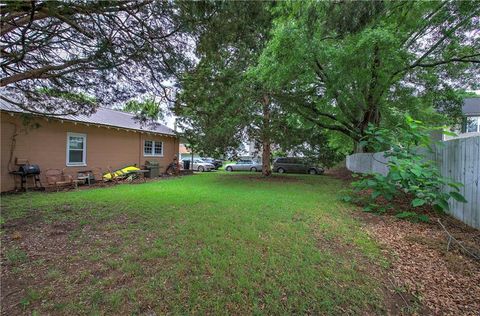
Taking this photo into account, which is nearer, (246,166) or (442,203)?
(442,203)

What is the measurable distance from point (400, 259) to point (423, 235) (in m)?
1.28

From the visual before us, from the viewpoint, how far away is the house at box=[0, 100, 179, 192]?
8.75 metres

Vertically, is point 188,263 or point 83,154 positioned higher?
point 83,154

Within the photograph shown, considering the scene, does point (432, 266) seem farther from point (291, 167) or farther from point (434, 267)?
point (291, 167)

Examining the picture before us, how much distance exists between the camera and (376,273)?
3.12m

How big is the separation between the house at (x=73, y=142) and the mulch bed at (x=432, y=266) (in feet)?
20.5

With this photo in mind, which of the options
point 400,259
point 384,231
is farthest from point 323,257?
point 384,231

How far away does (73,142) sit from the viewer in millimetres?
11250

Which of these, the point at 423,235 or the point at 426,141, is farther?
the point at 426,141

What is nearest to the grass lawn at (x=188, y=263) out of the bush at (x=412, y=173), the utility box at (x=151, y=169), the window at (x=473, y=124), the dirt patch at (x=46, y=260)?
the dirt patch at (x=46, y=260)

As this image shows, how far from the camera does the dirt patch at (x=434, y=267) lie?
264 centimetres

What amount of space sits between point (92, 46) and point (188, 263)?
4.11 metres

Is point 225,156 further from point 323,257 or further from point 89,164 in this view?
point 323,257

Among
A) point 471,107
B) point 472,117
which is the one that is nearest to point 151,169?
point 472,117
